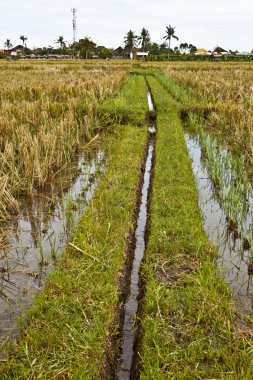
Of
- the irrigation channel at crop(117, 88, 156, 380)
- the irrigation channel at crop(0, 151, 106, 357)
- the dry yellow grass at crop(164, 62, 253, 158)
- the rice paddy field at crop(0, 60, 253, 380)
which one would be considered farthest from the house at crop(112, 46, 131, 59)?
the irrigation channel at crop(117, 88, 156, 380)

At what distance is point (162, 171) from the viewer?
5875mm

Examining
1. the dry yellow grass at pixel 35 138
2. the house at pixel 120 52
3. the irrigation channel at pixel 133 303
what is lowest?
the irrigation channel at pixel 133 303

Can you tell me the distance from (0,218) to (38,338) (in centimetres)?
233

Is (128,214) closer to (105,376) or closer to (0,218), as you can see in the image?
(0,218)

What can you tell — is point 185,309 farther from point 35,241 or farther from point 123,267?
point 35,241

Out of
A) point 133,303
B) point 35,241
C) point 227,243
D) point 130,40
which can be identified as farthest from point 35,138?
point 130,40

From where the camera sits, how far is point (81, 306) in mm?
2857

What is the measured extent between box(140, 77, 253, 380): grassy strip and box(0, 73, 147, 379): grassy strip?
30 centimetres

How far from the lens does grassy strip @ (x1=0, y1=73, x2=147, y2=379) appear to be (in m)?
2.36

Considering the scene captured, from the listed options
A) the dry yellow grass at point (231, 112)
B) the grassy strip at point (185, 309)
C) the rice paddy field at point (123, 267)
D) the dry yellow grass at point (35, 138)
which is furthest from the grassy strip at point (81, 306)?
the dry yellow grass at point (231, 112)

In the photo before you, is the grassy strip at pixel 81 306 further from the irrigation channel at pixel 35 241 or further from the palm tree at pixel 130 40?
the palm tree at pixel 130 40

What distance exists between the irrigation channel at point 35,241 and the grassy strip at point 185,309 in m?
1.00

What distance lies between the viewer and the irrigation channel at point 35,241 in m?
3.12

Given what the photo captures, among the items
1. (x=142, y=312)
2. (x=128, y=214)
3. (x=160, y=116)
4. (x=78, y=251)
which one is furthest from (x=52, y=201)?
(x=160, y=116)
